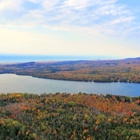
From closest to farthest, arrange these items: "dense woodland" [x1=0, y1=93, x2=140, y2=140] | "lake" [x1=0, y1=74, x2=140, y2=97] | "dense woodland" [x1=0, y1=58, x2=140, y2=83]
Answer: "dense woodland" [x1=0, y1=93, x2=140, y2=140], "lake" [x1=0, y1=74, x2=140, y2=97], "dense woodland" [x1=0, y1=58, x2=140, y2=83]

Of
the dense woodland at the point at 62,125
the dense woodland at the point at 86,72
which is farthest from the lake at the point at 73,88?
the dense woodland at the point at 62,125

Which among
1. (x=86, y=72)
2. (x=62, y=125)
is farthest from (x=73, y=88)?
(x=62, y=125)

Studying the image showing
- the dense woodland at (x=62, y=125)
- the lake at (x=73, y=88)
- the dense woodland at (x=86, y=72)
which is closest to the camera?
the dense woodland at (x=62, y=125)

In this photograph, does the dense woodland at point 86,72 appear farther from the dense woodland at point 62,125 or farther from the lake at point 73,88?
the dense woodland at point 62,125

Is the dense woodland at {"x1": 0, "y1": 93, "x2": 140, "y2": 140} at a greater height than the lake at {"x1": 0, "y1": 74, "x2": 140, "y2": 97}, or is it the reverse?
the dense woodland at {"x1": 0, "y1": 93, "x2": 140, "y2": 140}

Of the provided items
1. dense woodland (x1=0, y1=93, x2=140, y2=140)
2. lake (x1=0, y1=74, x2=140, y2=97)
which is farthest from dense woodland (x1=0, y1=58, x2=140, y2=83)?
dense woodland (x1=0, y1=93, x2=140, y2=140)

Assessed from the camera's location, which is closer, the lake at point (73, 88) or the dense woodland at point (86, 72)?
the lake at point (73, 88)

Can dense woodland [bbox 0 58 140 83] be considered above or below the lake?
above

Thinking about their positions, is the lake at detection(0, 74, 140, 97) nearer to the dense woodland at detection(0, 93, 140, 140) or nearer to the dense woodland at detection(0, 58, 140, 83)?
the dense woodland at detection(0, 58, 140, 83)

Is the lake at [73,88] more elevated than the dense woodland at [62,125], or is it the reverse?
the dense woodland at [62,125]

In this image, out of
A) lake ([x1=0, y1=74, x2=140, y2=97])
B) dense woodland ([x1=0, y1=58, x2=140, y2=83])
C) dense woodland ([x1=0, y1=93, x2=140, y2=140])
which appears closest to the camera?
dense woodland ([x1=0, y1=93, x2=140, y2=140])

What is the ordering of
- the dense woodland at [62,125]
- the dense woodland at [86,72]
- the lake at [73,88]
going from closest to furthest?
the dense woodland at [62,125], the lake at [73,88], the dense woodland at [86,72]

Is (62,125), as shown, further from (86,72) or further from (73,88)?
(86,72)

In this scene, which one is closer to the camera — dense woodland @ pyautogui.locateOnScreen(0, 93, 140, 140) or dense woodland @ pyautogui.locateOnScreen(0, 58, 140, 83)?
dense woodland @ pyautogui.locateOnScreen(0, 93, 140, 140)
